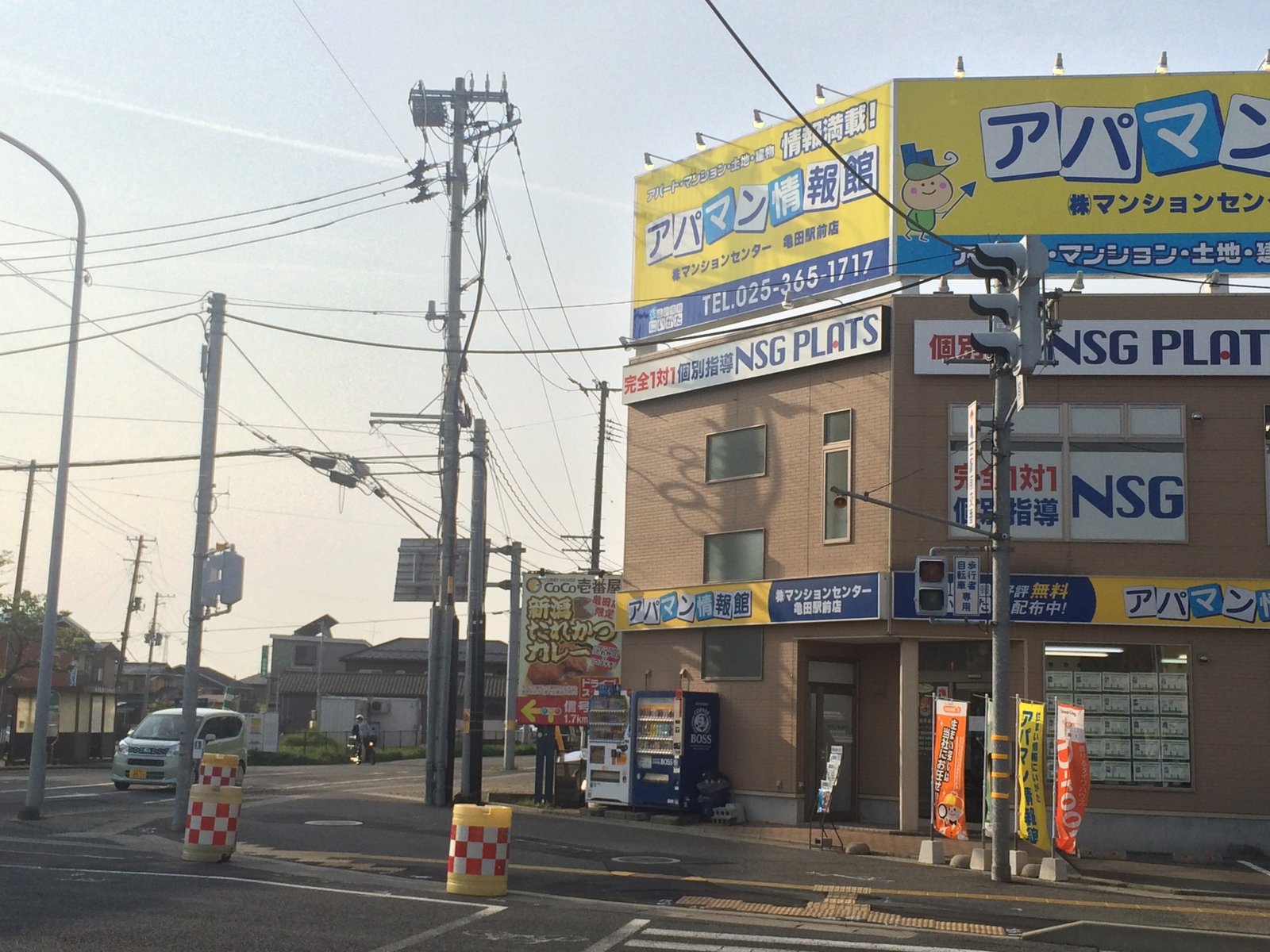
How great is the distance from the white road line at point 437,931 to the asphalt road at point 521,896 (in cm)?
4

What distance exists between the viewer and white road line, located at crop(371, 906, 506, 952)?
9.76 meters

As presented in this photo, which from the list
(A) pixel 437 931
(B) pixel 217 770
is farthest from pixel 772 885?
(B) pixel 217 770

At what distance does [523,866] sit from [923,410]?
1070 centimetres

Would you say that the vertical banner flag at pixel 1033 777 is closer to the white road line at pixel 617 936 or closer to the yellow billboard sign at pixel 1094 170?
the white road line at pixel 617 936

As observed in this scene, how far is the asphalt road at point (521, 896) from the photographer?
412 inches

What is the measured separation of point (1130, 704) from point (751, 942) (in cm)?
1249

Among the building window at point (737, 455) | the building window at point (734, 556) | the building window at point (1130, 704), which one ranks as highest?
the building window at point (737, 455)

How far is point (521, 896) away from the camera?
13.3 m

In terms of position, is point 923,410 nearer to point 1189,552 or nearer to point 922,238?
point 922,238

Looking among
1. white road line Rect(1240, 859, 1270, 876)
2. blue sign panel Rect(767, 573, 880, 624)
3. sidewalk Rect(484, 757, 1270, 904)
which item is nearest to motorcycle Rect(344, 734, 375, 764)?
sidewalk Rect(484, 757, 1270, 904)

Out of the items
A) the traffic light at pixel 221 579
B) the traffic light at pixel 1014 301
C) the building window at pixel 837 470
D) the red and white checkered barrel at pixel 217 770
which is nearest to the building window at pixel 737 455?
the building window at pixel 837 470

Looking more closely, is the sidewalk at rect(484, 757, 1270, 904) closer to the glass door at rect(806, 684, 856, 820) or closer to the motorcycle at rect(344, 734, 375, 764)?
the glass door at rect(806, 684, 856, 820)

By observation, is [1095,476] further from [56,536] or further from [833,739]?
[56,536]

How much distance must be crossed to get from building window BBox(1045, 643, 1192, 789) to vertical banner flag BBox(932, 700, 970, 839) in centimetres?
360
